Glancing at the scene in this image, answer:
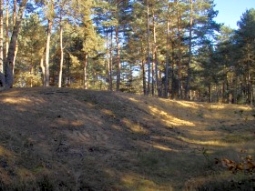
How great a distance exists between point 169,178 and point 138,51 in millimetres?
34746

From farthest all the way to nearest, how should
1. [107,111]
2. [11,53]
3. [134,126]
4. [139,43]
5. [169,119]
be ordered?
[139,43]
[169,119]
[107,111]
[11,53]
[134,126]

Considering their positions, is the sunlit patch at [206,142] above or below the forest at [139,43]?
below

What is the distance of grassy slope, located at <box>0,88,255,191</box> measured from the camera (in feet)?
28.6

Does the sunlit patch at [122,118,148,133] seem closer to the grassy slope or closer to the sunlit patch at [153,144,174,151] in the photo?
the grassy slope

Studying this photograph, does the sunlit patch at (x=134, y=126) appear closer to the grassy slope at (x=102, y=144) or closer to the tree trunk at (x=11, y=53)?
the grassy slope at (x=102, y=144)

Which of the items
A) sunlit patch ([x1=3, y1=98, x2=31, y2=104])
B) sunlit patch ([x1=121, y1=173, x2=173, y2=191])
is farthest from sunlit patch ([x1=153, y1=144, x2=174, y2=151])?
sunlit patch ([x1=3, y1=98, x2=31, y2=104])

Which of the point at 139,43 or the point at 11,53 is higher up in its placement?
the point at 139,43

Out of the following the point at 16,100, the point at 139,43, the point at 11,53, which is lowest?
the point at 16,100

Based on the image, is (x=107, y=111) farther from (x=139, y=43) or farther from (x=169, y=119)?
(x=139, y=43)

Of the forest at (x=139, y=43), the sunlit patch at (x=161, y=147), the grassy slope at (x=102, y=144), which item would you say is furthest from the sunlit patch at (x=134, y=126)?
the forest at (x=139, y=43)

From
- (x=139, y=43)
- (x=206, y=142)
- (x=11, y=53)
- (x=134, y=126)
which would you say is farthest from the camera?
(x=139, y=43)

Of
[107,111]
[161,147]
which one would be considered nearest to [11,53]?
[107,111]

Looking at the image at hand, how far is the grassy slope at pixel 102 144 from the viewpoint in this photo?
28.6 feet

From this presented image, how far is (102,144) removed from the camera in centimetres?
1224
